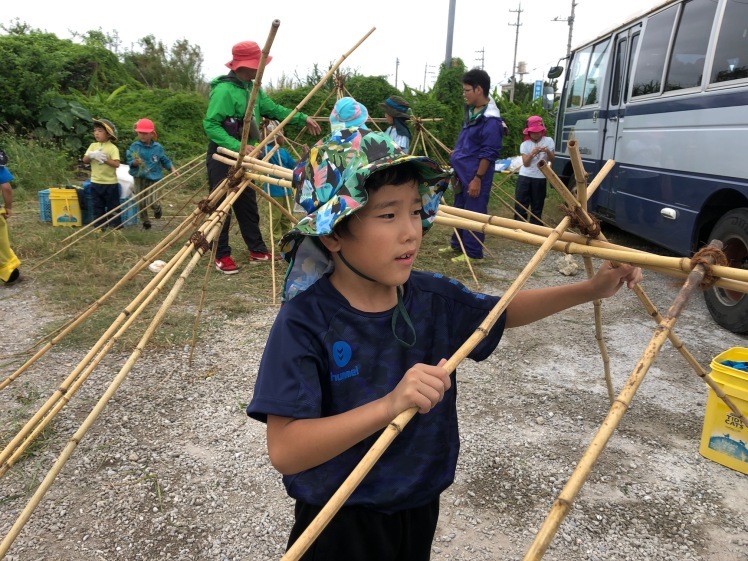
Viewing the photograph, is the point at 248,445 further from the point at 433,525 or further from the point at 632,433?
the point at 632,433

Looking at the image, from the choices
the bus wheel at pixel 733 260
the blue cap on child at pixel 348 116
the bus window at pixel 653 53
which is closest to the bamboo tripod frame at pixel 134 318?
the blue cap on child at pixel 348 116

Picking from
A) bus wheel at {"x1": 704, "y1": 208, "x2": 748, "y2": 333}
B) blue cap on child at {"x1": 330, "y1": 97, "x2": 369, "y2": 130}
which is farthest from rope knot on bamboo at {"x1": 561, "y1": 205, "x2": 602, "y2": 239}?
bus wheel at {"x1": 704, "y1": 208, "x2": 748, "y2": 333}

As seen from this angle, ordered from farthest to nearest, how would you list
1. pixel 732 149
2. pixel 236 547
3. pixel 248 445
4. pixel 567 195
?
pixel 732 149 < pixel 248 445 < pixel 236 547 < pixel 567 195

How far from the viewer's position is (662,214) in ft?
15.3

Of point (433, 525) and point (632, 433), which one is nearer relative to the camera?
point (433, 525)

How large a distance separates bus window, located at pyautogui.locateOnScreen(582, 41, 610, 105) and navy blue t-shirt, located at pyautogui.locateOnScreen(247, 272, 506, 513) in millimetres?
5894

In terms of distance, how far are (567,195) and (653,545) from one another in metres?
1.47

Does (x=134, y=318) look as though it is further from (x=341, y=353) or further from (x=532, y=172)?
(x=532, y=172)

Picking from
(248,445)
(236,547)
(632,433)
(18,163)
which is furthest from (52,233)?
(632,433)

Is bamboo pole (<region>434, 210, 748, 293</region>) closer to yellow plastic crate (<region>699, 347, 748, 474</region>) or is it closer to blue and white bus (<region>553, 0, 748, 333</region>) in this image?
yellow plastic crate (<region>699, 347, 748, 474</region>)

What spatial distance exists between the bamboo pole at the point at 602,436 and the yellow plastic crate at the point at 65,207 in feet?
22.2

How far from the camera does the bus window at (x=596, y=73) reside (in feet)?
20.3

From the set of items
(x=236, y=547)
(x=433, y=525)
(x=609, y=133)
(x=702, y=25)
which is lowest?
(x=236, y=547)

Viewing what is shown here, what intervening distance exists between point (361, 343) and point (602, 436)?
487 mm
